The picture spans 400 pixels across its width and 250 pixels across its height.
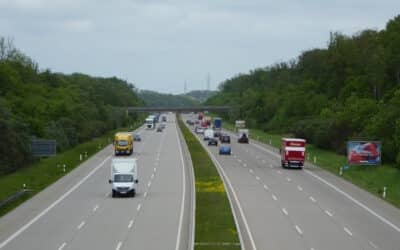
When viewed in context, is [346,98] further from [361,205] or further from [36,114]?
[361,205]

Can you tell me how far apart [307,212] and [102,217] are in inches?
403

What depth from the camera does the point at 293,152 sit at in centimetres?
7156

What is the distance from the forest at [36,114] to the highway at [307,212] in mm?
→ 18415

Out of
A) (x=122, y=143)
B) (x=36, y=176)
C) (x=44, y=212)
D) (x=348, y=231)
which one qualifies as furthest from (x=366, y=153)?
(x=44, y=212)

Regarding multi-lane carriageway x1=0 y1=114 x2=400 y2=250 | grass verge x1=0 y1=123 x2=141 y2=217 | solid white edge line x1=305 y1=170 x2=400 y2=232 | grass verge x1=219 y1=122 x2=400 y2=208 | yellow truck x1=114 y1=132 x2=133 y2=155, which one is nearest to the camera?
multi-lane carriageway x1=0 y1=114 x2=400 y2=250

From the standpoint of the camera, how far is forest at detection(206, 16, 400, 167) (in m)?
79.9

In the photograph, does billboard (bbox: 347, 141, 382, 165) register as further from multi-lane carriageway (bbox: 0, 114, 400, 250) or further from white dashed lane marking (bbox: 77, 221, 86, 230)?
white dashed lane marking (bbox: 77, 221, 86, 230)

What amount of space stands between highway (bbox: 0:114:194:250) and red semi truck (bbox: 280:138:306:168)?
9.99 meters

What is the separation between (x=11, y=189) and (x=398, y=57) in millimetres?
63047

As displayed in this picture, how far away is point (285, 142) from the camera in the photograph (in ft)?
232

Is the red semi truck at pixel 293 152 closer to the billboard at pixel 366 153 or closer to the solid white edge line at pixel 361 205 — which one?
the billboard at pixel 366 153

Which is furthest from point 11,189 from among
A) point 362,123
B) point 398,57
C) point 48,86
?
point 48,86

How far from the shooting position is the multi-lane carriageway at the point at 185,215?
108 feet

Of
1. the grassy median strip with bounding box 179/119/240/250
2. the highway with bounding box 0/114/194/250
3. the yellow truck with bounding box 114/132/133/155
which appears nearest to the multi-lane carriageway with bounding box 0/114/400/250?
the highway with bounding box 0/114/194/250
